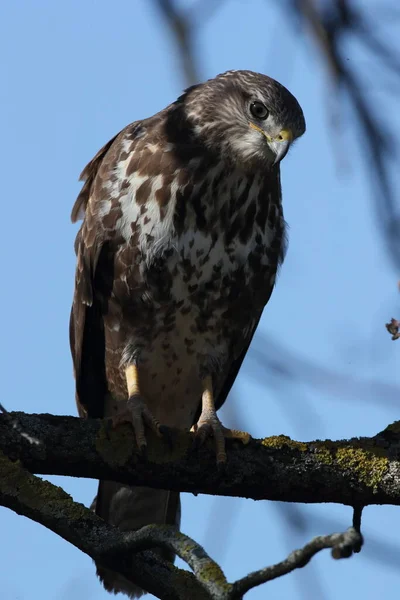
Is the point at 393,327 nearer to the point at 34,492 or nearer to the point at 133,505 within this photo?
the point at 34,492

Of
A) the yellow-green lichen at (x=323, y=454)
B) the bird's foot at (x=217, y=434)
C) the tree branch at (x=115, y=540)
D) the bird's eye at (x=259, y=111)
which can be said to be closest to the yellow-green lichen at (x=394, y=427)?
the yellow-green lichen at (x=323, y=454)

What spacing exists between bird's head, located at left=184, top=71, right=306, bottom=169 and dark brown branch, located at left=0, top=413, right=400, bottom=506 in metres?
1.50

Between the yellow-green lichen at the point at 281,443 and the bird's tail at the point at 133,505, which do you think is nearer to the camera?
the yellow-green lichen at the point at 281,443

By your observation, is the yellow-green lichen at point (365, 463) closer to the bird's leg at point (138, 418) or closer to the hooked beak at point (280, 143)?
the bird's leg at point (138, 418)

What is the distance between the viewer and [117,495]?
4902 mm

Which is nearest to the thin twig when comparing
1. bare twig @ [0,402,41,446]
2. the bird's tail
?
bare twig @ [0,402,41,446]

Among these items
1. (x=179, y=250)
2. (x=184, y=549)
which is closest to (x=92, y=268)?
(x=179, y=250)

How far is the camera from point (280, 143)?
15.3 feet

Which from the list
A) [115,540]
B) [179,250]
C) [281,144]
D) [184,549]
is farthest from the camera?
[281,144]

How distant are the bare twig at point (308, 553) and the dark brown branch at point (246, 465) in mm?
1239

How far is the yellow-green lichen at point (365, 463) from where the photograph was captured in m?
3.55

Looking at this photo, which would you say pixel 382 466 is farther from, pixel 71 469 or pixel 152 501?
pixel 152 501

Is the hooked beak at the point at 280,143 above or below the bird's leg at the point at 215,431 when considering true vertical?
above

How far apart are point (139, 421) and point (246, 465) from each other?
0.48m
